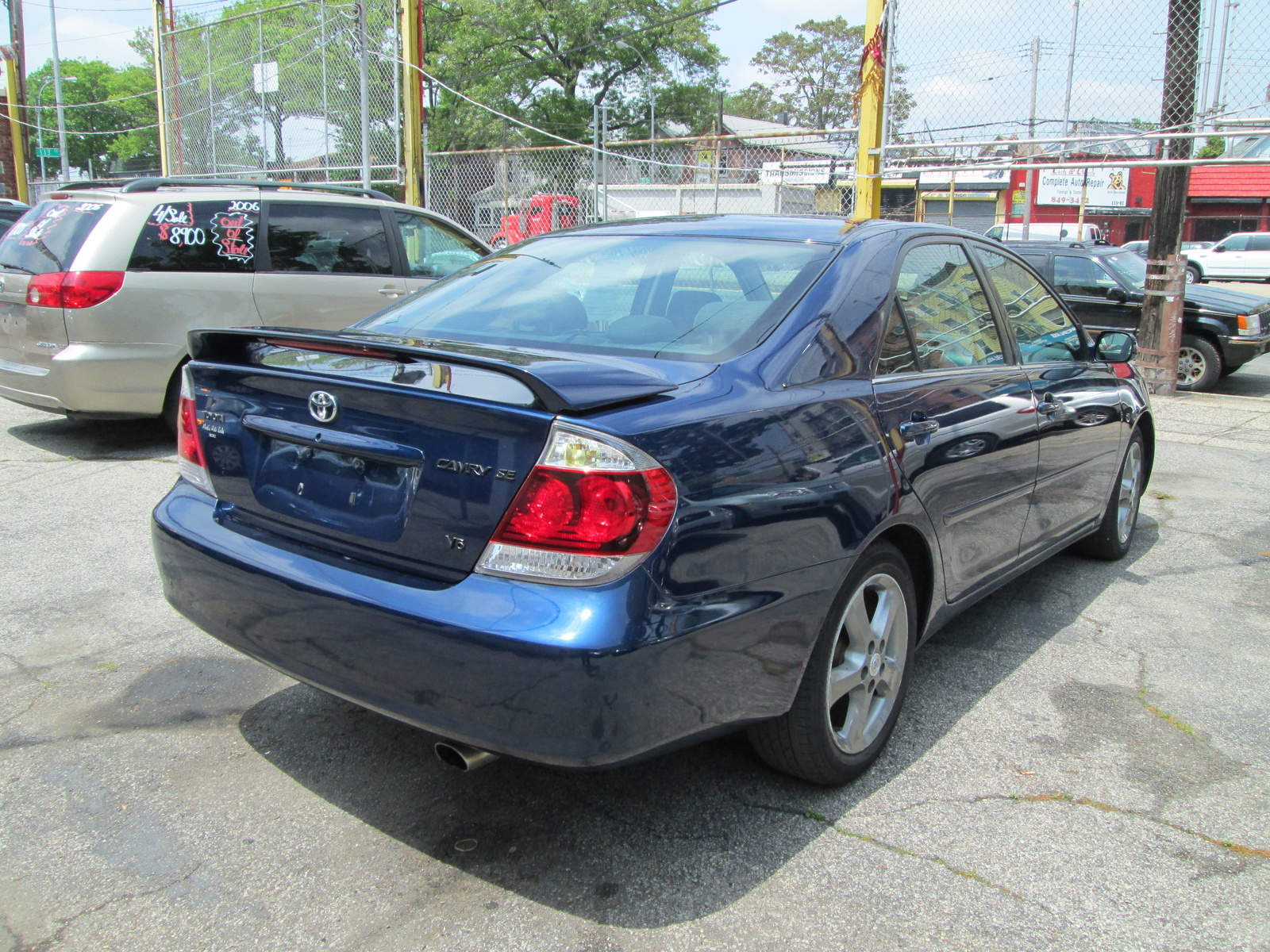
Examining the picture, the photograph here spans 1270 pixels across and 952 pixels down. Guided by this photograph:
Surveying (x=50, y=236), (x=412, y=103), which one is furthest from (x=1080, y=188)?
(x=50, y=236)

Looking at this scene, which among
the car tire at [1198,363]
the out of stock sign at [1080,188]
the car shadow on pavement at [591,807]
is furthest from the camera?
the out of stock sign at [1080,188]

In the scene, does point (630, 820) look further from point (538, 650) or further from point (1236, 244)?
point (1236, 244)

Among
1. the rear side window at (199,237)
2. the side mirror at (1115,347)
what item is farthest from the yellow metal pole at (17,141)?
the side mirror at (1115,347)

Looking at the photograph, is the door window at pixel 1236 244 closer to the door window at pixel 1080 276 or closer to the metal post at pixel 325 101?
the door window at pixel 1080 276

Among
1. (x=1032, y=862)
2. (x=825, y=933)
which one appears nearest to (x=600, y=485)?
(x=825, y=933)

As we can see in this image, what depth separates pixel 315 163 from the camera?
1461cm

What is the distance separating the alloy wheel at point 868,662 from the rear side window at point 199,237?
5.61 m

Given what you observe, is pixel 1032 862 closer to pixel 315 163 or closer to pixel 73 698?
pixel 73 698

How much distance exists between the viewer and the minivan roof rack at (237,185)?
6906 mm

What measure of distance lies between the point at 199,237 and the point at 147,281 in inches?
19.3

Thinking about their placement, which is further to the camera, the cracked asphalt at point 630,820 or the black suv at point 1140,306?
the black suv at point 1140,306

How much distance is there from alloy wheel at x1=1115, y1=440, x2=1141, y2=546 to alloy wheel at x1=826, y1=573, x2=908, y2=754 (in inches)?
96.9

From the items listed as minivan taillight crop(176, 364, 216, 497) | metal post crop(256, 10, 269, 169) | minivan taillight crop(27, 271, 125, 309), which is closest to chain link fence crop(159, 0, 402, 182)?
metal post crop(256, 10, 269, 169)

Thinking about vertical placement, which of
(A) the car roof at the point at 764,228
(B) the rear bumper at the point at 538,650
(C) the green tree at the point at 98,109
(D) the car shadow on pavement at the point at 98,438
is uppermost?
(C) the green tree at the point at 98,109
